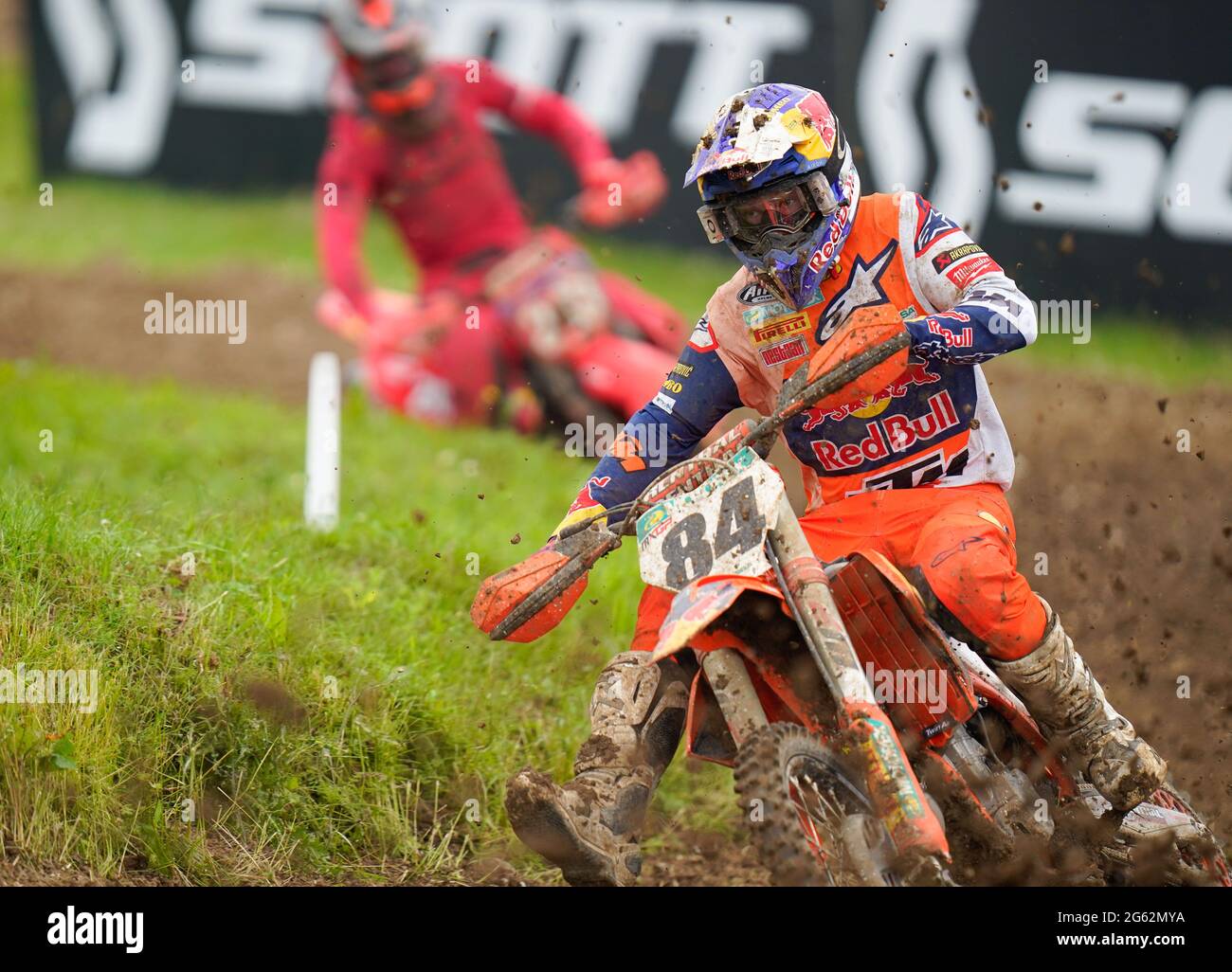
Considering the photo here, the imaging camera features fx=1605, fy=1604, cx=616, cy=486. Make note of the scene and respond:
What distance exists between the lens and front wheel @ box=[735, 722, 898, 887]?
4152mm

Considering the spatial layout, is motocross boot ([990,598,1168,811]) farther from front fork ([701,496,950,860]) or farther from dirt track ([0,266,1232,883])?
dirt track ([0,266,1232,883])

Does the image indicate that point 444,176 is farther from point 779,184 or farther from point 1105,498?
point 779,184

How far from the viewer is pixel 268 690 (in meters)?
5.65

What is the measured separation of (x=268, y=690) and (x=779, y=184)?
2503mm

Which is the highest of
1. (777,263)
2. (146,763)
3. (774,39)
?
(774,39)

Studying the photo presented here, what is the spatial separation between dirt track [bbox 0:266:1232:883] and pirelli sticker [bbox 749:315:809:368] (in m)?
2.11

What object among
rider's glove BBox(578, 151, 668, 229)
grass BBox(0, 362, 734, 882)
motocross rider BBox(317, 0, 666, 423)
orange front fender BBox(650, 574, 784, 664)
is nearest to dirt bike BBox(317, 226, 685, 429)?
motocross rider BBox(317, 0, 666, 423)

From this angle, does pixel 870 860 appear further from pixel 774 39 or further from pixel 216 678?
pixel 774 39

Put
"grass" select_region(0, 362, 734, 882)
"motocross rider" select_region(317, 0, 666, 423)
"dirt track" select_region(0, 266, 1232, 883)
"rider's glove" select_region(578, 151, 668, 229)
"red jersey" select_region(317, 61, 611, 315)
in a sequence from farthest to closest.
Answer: "red jersey" select_region(317, 61, 611, 315) → "motocross rider" select_region(317, 0, 666, 423) → "rider's glove" select_region(578, 151, 668, 229) → "dirt track" select_region(0, 266, 1232, 883) → "grass" select_region(0, 362, 734, 882)

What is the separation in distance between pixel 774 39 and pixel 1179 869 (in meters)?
9.47

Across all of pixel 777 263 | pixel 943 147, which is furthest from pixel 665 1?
pixel 777 263

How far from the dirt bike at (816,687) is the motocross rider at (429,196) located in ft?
20.0

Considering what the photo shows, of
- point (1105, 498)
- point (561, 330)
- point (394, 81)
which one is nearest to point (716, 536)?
point (1105, 498)

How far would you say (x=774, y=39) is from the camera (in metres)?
13.4
